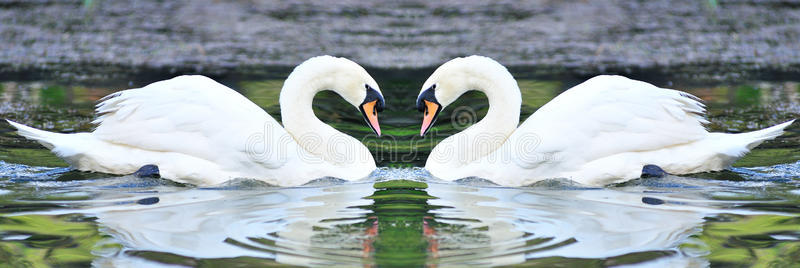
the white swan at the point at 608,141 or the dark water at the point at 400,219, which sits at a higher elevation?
the white swan at the point at 608,141

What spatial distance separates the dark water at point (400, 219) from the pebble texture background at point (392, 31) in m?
5.19

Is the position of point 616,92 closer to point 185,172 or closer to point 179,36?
point 185,172

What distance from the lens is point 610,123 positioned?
7.59 meters

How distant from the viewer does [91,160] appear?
7723mm

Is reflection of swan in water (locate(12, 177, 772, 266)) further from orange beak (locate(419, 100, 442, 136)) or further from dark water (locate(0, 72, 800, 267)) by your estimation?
orange beak (locate(419, 100, 442, 136))

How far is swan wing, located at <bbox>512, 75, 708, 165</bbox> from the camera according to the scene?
7520 mm

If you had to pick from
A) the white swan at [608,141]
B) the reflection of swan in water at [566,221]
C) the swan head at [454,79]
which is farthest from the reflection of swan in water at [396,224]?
the swan head at [454,79]

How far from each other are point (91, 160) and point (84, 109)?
3459 millimetres

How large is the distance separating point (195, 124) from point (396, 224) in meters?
2.31

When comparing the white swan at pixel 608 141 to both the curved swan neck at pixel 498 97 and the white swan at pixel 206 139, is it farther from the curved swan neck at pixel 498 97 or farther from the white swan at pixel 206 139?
the white swan at pixel 206 139

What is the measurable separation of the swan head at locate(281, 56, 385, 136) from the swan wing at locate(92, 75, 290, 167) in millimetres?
551

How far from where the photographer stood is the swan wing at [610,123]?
7520mm

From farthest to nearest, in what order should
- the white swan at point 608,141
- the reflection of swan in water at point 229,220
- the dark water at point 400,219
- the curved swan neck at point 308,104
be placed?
the curved swan neck at point 308,104 → the white swan at point 608,141 → the reflection of swan in water at point 229,220 → the dark water at point 400,219

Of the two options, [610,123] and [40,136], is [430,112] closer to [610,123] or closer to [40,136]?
[610,123]
